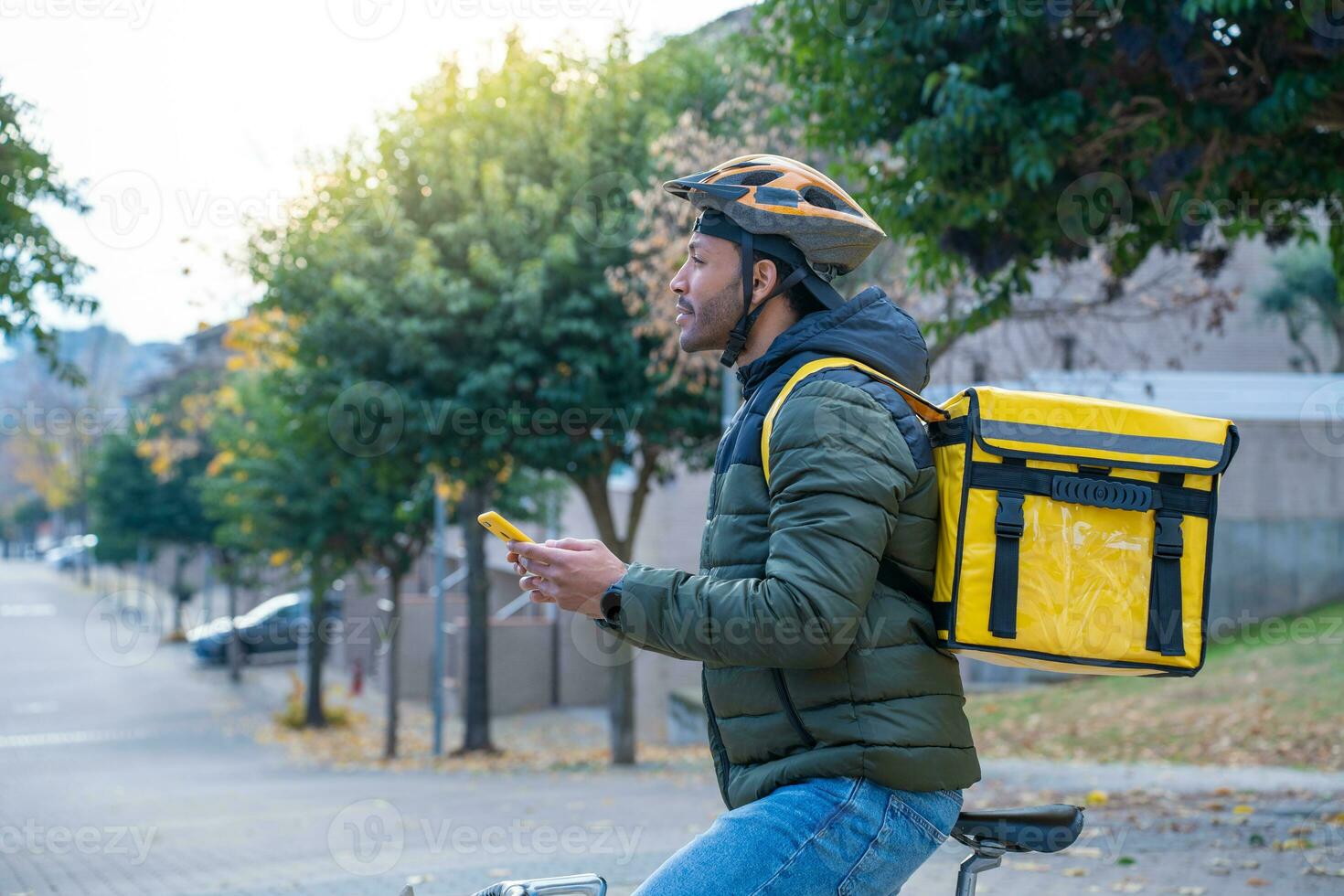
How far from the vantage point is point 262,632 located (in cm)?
3906

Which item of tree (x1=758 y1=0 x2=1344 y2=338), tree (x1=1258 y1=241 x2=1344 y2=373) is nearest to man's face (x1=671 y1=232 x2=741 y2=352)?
tree (x1=758 y1=0 x2=1344 y2=338)

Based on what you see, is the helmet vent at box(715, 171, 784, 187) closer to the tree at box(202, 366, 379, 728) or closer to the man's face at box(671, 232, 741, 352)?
the man's face at box(671, 232, 741, 352)

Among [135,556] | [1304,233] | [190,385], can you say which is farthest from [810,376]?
[135,556]

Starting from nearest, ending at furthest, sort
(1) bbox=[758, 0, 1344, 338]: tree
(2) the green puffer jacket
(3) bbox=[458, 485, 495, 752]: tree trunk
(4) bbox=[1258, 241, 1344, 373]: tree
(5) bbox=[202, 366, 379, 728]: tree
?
1. (2) the green puffer jacket
2. (1) bbox=[758, 0, 1344, 338]: tree
3. (3) bbox=[458, 485, 495, 752]: tree trunk
4. (4) bbox=[1258, 241, 1344, 373]: tree
5. (5) bbox=[202, 366, 379, 728]: tree

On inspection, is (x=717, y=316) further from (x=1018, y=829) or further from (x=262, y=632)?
(x=262, y=632)

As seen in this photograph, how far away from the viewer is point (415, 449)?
51.8 feet

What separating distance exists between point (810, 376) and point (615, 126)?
522 inches

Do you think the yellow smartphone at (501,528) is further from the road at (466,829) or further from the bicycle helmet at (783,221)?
the road at (466,829)

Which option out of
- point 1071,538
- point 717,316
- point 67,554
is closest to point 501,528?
point 717,316

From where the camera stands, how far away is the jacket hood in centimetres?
216

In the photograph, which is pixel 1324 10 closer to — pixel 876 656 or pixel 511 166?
pixel 876 656

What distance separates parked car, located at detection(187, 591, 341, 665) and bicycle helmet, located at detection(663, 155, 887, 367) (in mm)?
35920

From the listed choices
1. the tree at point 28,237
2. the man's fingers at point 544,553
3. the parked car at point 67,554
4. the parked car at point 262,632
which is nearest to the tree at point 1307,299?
the tree at point 28,237

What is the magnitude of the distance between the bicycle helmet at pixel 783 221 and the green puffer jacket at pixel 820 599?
0.38 ft
